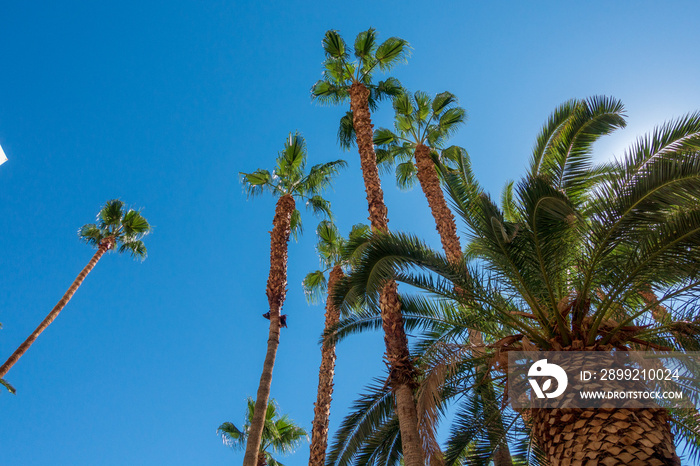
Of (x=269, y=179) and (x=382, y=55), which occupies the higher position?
(x=382, y=55)

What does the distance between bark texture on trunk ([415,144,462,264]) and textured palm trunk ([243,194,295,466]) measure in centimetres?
459

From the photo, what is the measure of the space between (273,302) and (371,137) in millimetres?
5379

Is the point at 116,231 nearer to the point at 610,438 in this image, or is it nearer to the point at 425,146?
the point at 425,146

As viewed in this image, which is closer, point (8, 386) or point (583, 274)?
point (583, 274)

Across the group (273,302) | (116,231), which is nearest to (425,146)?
(273,302)

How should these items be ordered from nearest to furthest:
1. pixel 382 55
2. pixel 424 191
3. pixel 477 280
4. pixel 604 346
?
pixel 604 346 < pixel 477 280 < pixel 424 191 < pixel 382 55

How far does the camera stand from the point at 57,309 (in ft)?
55.7

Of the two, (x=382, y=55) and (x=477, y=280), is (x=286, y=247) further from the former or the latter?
(x=477, y=280)

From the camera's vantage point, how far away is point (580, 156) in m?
8.28

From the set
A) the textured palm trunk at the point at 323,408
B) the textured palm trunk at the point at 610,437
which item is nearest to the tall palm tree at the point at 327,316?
the textured palm trunk at the point at 323,408

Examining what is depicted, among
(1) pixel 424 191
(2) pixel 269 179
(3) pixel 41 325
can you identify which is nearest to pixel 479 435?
(1) pixel 424 191

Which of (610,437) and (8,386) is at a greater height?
(8,386)

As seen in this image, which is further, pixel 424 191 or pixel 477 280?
pixel 424 191

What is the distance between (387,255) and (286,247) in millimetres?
7492
